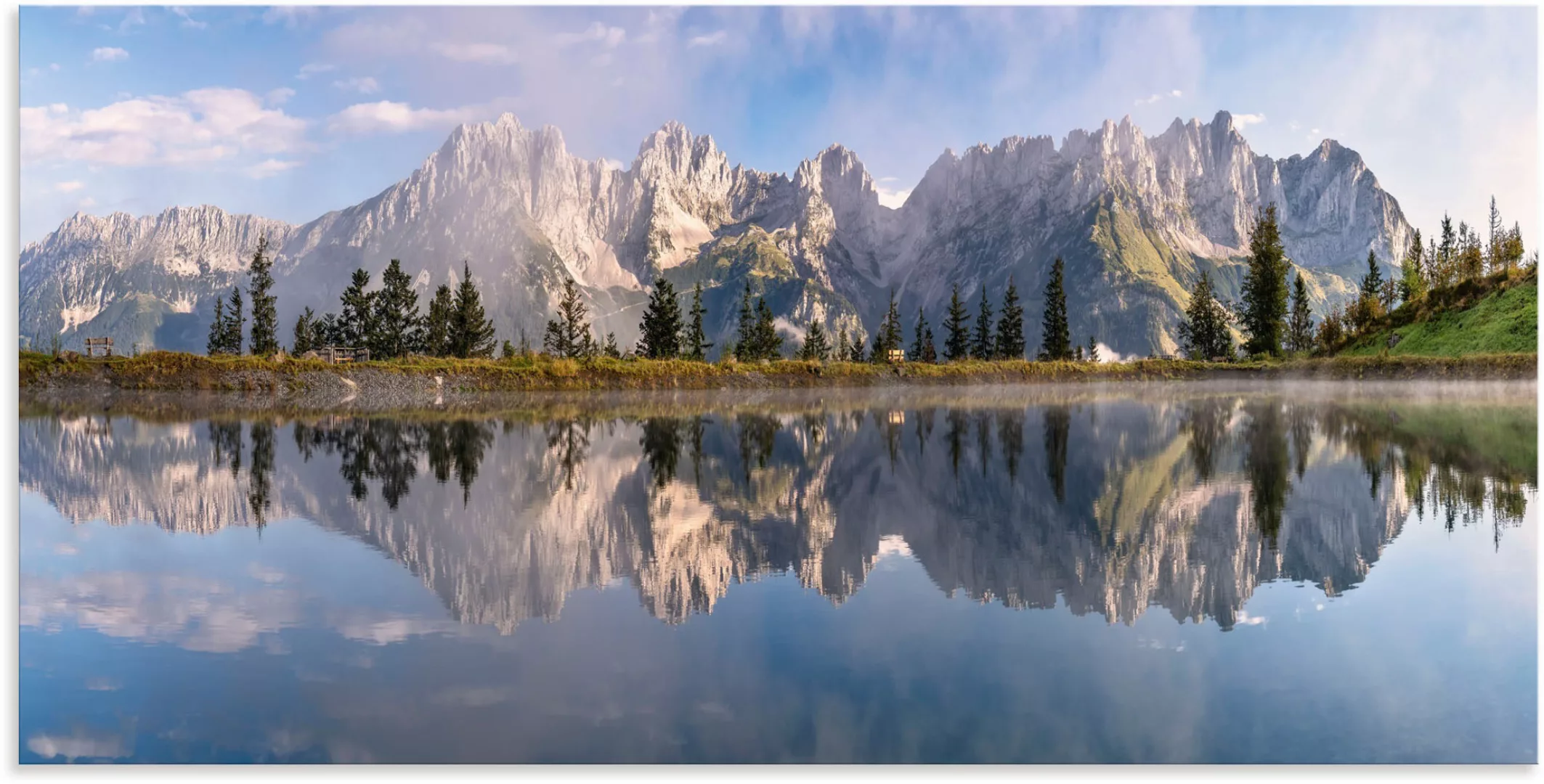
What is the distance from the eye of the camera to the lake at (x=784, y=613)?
7.73 m

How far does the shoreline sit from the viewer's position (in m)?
67.7

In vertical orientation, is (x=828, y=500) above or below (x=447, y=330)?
below

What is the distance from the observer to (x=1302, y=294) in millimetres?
124875

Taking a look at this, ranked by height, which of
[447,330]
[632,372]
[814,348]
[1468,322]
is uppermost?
[447,330]

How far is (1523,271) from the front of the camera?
7912cm

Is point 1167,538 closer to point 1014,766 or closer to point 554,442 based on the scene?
point 1014,766

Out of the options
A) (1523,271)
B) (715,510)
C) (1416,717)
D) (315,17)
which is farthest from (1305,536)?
(1523,271)

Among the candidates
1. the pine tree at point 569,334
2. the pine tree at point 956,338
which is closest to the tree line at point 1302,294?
the pine tree at point 956,338

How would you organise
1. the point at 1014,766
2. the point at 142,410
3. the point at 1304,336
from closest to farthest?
the point at 1014,766 → the point at 142,410 → the point at 1304,336

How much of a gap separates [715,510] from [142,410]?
44.5 metres

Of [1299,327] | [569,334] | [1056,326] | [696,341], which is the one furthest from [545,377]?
[1299,327]

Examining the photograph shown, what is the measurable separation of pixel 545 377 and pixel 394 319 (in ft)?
69.1

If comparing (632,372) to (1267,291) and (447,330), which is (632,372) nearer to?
(447,330)

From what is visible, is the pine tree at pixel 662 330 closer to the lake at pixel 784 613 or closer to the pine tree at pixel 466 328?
the pine tree at pixel 466 328
